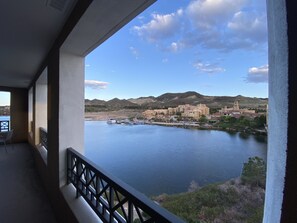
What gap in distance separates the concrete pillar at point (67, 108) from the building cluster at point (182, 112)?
1.01 m

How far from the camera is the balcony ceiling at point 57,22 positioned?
131cm

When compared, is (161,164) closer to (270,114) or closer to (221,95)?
(221,95)

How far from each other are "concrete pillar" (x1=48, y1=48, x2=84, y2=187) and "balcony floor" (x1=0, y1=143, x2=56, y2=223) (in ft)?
1.67

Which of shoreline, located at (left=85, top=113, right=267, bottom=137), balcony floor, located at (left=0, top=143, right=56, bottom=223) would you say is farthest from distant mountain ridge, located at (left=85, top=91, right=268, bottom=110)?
balcony floor, located at (left=0, top=143, right=56, bottom=223)

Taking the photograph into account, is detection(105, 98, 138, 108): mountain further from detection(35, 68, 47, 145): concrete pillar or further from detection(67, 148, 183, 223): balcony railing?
detection(35, 68, 47, 145): concrete pillar

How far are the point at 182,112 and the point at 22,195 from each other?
281 cm

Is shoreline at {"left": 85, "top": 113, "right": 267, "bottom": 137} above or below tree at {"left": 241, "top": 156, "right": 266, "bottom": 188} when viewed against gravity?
above

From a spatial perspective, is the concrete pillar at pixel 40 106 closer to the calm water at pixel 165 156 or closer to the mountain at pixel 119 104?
the calm water at pixel 165 156

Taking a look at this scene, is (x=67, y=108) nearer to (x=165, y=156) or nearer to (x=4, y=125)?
(x=165, y=156)

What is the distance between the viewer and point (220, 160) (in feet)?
7.79

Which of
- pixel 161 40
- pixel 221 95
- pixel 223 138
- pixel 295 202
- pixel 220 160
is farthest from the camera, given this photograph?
pixel 161 40

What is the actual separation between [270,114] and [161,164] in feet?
9.79

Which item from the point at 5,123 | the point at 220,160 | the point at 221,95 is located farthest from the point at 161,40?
the point at 5,123

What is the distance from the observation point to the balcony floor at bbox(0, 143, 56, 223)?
2.30m
